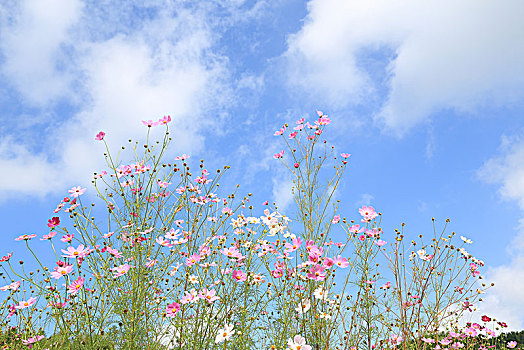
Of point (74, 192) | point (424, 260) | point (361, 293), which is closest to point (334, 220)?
point (361, 293)

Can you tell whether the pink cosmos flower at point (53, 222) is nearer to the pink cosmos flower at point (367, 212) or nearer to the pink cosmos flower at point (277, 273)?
the pink cosmos flower at point (277, 273)

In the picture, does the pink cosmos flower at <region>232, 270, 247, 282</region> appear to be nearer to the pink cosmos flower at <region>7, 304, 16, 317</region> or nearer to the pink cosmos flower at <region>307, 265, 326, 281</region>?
the pink cosmos flower at <region>307, 265, 326, 281</region>

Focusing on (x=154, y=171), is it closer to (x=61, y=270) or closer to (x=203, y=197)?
(x=203, y=197)

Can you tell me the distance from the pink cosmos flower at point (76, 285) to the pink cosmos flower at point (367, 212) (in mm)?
1982

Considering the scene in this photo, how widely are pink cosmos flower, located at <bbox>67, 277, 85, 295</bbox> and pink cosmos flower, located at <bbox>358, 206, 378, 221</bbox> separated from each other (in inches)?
78.0

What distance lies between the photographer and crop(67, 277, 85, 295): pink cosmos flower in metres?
2.61

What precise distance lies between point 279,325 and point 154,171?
147 cm

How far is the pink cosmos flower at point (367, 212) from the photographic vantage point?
126 inches

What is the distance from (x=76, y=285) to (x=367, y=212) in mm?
2065

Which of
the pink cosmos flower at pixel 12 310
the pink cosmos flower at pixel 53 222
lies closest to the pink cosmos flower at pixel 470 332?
the pink cosmos flower at pixel 53 222

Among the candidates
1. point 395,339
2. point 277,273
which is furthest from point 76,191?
point 395,339

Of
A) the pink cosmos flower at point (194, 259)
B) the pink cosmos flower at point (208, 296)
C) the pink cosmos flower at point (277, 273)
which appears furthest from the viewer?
the pink cosmos flower at point (277, 273)

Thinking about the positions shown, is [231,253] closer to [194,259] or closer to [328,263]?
[194,259]

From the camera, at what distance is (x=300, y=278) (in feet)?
9.86
